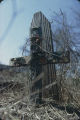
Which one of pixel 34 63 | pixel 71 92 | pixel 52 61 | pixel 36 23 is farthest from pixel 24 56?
pixel 71 92

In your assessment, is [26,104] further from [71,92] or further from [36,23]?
[36,23]

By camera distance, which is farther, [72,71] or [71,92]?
[72,71]

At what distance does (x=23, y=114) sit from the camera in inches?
107

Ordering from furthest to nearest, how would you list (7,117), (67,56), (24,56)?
(24,56)
(67,56)
(7,117)

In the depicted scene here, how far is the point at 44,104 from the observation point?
3.31 metres

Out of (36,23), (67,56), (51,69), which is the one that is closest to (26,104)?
(67,56)

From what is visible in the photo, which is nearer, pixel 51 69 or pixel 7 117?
pixel 7 117

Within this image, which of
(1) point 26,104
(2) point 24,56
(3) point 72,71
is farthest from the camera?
(3) point 72,71

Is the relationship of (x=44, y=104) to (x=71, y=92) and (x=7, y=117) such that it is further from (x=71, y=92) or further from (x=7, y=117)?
(x=7, y=117)

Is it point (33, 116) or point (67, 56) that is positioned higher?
point (67, 56)

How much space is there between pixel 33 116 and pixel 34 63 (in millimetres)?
1163

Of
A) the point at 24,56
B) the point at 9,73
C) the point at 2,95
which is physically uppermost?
the point at 24,56

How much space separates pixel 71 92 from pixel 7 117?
7.13 feet

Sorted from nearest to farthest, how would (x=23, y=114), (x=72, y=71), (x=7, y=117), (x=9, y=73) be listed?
(x=7, y=117), (x=23, y=114), (x=9, y=73), (x=72, y=71)
